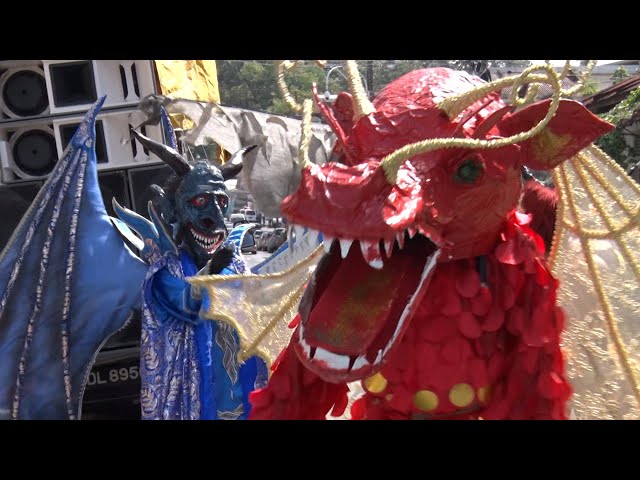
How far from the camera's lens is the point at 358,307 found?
218cm

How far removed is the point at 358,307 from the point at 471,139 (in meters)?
0.49

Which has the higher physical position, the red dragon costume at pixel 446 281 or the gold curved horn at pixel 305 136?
the gold curved horn at pixel 305 136

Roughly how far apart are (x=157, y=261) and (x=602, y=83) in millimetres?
12411

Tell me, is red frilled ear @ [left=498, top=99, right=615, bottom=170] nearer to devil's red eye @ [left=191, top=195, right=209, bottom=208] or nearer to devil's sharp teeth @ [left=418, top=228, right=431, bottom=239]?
devil's sharp teeth @ [left=418, top=228, right=431, bottom=239]

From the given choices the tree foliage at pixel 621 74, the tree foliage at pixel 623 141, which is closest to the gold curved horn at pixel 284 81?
the tree foliage at pixel 623 141

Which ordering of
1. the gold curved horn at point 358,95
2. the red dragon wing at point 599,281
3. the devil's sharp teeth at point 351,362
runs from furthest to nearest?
the red dragon wing at point 599,281
the gold curved horn at point 358,95
the devil's sharp teeth at point 351,362

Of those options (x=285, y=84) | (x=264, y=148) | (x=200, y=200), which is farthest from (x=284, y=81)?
(x=264, y=148)

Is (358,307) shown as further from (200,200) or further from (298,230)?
(200,200)

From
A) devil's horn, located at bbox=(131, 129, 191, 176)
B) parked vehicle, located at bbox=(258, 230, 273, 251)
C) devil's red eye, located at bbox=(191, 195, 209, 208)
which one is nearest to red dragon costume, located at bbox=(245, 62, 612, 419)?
devil's red eye, located at bbox=(191, 195, 209, 208)

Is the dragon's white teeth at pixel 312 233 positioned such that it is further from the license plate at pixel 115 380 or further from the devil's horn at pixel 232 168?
the license plate at pixel 115 380

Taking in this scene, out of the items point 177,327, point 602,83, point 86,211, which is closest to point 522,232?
point 177,327

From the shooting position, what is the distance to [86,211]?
4316mm

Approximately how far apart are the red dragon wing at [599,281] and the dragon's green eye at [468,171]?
1.56 feet

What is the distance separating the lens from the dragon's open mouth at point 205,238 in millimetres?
3762
